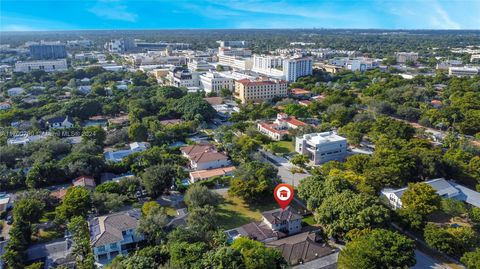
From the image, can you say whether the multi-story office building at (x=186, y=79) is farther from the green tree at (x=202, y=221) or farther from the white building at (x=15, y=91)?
the green tree at (x=202, y=221)

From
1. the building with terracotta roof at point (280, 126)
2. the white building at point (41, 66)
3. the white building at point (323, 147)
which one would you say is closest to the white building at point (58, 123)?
the building with terracotta roof at point (280, 126)

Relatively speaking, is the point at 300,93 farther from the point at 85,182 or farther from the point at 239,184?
the point at 85,182

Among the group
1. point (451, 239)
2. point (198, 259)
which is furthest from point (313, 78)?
point (198, 259)

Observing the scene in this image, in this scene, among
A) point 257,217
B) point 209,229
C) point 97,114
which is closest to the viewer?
point 209,229

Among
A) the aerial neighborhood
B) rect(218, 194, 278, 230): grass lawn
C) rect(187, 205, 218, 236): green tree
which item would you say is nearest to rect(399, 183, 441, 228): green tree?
the aerial neighborhood

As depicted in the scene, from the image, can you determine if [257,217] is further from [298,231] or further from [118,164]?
[118,164]

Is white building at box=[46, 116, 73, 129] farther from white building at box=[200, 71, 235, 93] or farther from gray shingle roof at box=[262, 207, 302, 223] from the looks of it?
gray shingle roof at box=[262, 207, 302, 223]
